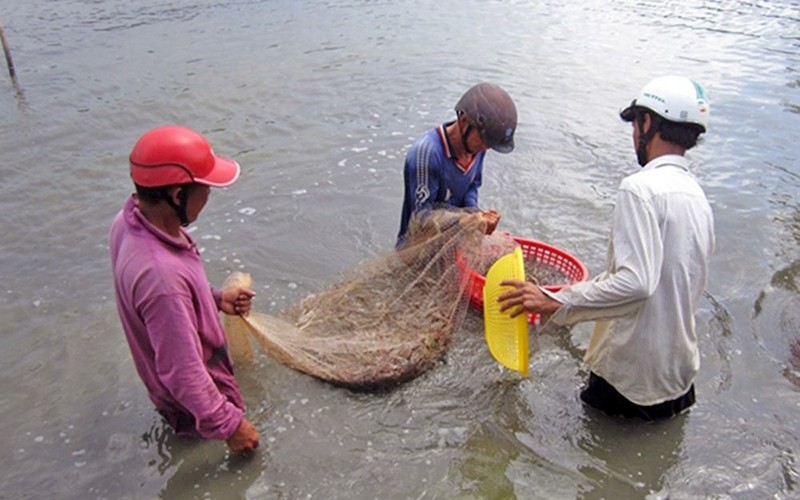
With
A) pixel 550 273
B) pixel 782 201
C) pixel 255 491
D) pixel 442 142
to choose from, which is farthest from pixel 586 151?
pixel 255 491

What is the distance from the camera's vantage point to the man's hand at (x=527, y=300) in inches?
118

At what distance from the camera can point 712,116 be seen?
8648 millimetres

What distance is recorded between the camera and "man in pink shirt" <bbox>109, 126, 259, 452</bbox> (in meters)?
2.45

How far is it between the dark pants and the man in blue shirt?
1.21 m

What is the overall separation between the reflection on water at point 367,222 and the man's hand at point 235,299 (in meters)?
0.79

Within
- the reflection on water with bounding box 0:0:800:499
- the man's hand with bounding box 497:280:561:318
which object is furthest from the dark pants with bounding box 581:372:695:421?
the man's hand with bounding box 497:280:561:318

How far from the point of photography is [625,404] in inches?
138

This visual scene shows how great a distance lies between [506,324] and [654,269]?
0.93m

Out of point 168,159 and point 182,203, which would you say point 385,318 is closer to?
point 182,203

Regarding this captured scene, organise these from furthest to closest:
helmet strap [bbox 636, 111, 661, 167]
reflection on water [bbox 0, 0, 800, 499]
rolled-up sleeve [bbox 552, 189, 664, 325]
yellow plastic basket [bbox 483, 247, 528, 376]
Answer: reflection on water [bbox 0, 0, 800, 499], yellow plastic basket [bbox 483, 247, 528, 376], helmet strap [bbox 636, 111, 661, 167], rolled-up sleeve [bbox 552, 189, 664, 325]

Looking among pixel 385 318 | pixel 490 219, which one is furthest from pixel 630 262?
pixel 385 318

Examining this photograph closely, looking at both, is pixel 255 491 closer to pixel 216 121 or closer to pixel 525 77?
pixel 216 121

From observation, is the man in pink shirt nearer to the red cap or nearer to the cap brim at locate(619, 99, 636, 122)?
the red cap

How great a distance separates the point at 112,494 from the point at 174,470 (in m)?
0.32
